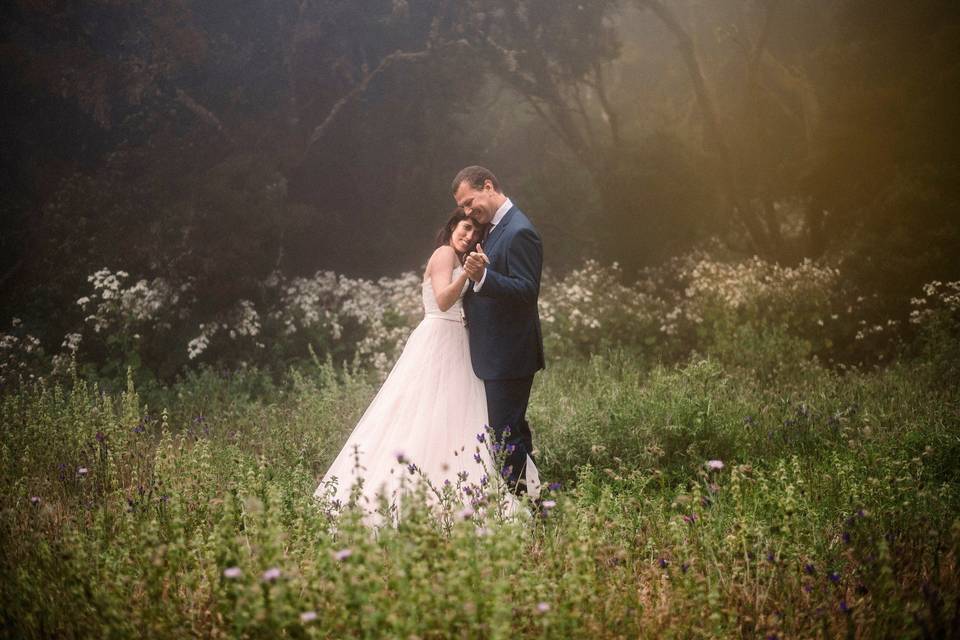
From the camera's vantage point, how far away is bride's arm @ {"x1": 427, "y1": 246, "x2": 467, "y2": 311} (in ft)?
11.8

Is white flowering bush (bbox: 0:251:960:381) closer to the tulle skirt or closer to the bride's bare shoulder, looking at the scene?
the tulle skirt

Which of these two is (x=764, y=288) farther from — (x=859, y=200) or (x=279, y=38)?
(x=279, y=38)

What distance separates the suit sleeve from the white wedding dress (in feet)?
1.22

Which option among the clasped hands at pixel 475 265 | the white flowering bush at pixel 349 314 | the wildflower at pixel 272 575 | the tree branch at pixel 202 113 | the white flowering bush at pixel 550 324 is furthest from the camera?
the tree branch at pixel 202 113

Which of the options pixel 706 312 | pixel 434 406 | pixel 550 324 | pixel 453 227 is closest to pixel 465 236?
pixel 453 227

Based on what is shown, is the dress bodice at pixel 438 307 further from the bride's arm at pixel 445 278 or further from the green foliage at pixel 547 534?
the green foliage at pixel 547 534

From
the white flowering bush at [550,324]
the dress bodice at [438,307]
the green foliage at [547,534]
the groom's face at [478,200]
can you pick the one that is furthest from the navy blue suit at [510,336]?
the white flowering bush at [550,324]

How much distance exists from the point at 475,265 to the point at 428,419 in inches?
37.2

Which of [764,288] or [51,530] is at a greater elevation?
[764,288]

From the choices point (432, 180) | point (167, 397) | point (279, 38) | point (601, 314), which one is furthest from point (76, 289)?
point (601, 314)

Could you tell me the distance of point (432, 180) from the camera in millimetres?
11289

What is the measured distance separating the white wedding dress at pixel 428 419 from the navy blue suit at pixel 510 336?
17cm

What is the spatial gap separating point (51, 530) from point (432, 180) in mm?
8903

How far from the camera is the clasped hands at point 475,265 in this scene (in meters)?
3.26
